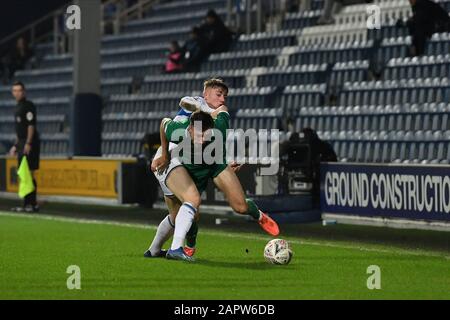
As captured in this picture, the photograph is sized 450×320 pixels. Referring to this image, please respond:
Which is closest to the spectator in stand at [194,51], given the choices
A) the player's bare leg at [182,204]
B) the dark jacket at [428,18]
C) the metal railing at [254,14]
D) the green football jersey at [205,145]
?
the metal railing at [254,14]

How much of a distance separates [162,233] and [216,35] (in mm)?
15874

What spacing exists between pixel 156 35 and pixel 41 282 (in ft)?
69.6

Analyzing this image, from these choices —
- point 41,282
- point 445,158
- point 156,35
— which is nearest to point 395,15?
point 445,158

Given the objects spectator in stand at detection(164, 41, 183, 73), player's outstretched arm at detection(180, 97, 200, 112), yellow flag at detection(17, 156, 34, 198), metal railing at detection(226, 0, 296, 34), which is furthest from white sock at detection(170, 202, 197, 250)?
spectator in stand at detection(164, 41, 183, 73)

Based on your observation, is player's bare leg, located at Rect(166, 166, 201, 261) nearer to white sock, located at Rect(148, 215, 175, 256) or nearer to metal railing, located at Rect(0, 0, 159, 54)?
Result: white sock, located at Rect(148, 215, 175, 256)

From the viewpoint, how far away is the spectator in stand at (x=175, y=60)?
28.1m

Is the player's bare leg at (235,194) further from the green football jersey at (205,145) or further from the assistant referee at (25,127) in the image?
the assistant referee at (25,127)

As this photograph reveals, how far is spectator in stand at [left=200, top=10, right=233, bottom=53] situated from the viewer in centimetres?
2734

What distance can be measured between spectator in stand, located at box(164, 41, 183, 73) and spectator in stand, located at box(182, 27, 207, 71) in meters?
0.18

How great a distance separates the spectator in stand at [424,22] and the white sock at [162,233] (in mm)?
10583

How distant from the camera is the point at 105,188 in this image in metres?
22.8

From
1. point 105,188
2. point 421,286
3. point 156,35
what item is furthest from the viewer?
point 156,35

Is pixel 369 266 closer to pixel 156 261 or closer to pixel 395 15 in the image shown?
pixel 156 261

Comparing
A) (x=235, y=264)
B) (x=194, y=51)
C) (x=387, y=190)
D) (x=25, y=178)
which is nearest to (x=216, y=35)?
(x=194, y=51)
